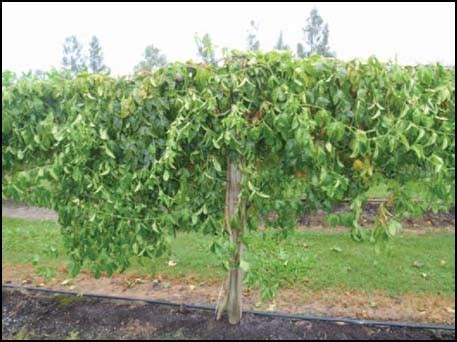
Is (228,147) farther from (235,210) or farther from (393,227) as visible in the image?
(393,227)

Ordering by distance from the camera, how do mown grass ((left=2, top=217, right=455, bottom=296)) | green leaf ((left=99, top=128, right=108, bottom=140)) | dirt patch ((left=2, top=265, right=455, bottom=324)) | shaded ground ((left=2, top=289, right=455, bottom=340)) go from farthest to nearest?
1. mown grass ((left=2, top=217, right=455, bottom=296))
2. dirt patch ((left=2, top=265, right=455, bottom=324))
3. shaded ground ((left=2, top=289, right=455, bottom=340))
4. green leaf ((left=99, top=128, right=108, bottom=140))

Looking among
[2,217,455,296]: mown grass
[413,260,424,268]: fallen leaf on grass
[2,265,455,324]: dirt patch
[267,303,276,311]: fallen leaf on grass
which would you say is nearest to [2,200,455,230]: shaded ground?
[2,217,455,296]: mown grass

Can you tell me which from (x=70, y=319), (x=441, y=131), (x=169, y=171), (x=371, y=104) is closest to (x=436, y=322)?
(x=441, y=131)

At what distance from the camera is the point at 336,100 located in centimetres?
226

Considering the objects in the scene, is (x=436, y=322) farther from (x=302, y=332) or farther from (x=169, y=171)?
(x=169, y=171)

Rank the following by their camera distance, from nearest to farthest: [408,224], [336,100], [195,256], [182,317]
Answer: [336,100] < [182,317] < [195,256] < [408,224]

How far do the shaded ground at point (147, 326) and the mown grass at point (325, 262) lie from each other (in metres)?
0.37

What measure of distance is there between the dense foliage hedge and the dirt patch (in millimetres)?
905

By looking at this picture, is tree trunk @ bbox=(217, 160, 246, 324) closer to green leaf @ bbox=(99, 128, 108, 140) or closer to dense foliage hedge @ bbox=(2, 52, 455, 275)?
dense foliage hedge @ bbox=(2, 52, 455, 275)

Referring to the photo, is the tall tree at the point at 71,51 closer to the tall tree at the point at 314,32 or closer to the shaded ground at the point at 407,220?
the tall tree at the point at 314,32

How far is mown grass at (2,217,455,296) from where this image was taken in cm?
347

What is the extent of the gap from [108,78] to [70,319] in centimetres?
184

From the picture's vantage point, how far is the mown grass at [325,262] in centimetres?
347

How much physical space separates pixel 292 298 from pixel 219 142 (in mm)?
1693
